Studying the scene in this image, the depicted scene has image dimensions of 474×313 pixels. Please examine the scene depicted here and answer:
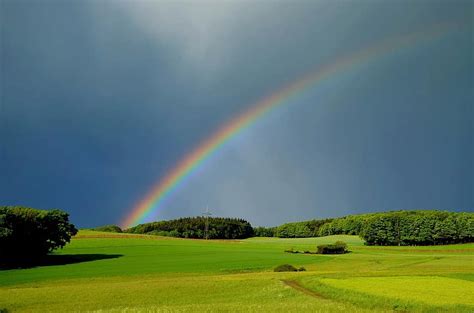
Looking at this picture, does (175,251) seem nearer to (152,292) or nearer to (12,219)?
(12,219)

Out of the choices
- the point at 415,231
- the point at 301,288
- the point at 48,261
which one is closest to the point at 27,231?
the point at 48,261

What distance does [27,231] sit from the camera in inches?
3233

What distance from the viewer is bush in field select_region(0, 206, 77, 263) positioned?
256ft

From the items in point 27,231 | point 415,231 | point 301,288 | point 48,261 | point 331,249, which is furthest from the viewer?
point 415,231

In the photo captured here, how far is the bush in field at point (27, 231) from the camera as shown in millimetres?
77938

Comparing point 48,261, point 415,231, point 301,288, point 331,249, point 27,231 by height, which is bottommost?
point 301,288

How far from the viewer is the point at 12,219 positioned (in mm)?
79812

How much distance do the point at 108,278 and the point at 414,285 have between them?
39950mm

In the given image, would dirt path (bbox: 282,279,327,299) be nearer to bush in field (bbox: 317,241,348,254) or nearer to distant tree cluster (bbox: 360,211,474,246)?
bush in field (bbox: 317,241,348,254)

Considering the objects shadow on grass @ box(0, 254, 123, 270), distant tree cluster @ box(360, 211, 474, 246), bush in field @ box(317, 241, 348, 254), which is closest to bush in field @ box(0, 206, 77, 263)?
shadow on grass @ box(0, 254, 123, 270)

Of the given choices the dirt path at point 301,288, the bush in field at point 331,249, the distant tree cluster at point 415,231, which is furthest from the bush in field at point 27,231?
the distant tree cluster at point 415,231

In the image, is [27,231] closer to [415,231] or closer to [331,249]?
[331,249]

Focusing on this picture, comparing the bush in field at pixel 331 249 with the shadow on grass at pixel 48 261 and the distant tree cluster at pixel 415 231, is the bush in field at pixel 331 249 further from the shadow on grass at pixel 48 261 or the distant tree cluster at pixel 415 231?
the shadow on grass at pixel 48 261

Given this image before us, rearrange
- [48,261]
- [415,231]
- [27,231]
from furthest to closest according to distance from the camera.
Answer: [415,231]
[48,261]
[27,231]
